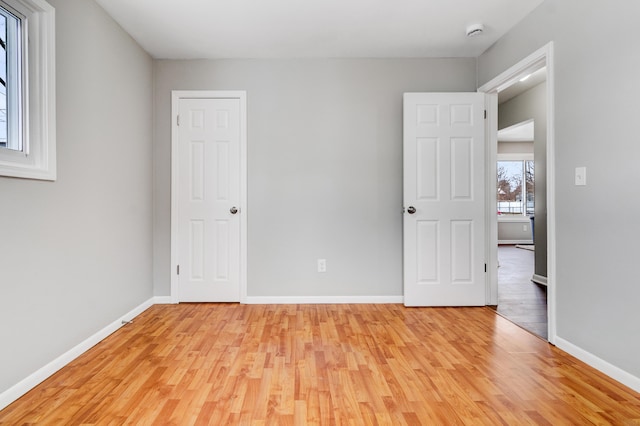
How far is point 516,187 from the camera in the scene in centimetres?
875

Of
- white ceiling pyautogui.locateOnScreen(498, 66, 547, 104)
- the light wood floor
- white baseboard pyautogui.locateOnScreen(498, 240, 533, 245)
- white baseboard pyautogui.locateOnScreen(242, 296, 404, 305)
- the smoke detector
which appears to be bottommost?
the light wood floor

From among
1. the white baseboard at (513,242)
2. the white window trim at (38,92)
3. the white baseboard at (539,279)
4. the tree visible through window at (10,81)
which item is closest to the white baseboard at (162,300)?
the white window trim at (38,92)

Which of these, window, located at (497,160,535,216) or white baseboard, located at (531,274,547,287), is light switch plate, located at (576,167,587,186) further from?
window, located at (497,160,535,216)

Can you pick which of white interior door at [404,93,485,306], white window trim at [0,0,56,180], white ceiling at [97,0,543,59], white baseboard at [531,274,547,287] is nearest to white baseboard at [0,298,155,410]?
white window trim at [0,0,56,180]

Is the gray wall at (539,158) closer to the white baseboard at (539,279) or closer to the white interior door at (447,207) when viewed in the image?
the white baseboard at (539,279)

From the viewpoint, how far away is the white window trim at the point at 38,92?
1.85 m

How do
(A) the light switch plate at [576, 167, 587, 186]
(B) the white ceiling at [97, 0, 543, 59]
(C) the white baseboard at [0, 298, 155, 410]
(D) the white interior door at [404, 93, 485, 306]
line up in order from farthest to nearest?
(D) the white interior door at [404, 93, 485, 306], (B) the white ceiling at [97, 0, 543, 59], (A) the light switch plate at [576, 167, 587, 186], (C) the white baseboard at [0, 298, 155, 410]

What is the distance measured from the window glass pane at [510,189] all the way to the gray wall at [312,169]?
263 inches

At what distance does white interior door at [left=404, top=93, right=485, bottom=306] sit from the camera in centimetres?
320

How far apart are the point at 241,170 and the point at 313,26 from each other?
4.73ft

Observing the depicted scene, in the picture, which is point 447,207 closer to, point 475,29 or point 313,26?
point 475,29

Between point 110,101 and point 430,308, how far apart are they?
3.26m

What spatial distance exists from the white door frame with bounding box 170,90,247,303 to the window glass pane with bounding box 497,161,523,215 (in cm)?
763

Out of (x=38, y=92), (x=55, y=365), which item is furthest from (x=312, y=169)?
(x=55, y=365)
